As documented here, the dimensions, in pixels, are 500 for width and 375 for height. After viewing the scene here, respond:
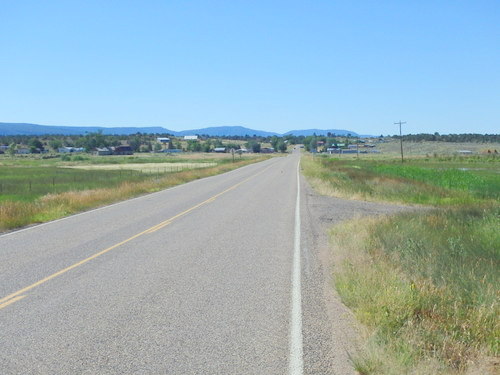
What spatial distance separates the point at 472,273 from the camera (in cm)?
869

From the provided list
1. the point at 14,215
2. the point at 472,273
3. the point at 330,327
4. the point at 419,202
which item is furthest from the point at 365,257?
the point at 419,202

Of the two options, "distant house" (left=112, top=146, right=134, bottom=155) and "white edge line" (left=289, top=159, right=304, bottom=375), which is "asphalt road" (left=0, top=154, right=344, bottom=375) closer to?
"white edge line" (left=289, top=159, right=304, bottom=375)

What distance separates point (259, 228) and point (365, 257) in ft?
18.7

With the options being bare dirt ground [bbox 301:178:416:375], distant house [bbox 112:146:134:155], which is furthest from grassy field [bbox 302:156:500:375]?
distant house [bbox 112:146:134:155]

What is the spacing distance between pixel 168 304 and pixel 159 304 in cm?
13

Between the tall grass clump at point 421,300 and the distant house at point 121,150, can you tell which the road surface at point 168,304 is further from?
the distant house at point 121,150

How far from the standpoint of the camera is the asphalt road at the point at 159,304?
555 centimetres

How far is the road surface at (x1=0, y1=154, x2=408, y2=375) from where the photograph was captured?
5.55m

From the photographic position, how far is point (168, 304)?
7.64m

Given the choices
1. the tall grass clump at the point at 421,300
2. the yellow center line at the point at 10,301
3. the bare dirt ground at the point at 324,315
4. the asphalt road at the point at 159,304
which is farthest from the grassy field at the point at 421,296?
the yellow center line at the point at 10,301

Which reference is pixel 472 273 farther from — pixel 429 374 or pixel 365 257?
pixel 429 374

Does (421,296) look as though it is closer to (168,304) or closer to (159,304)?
(168,304)

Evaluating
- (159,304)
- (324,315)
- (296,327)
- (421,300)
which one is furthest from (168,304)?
(421,300)

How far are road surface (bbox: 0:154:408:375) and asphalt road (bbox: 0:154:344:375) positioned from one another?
2 cm
